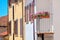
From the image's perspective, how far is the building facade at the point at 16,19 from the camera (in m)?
3.54

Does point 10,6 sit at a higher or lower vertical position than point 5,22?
higher

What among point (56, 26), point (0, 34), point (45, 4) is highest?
point (45, 4)

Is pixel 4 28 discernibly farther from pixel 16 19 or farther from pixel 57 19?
pixel 57 19

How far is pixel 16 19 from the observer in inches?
143

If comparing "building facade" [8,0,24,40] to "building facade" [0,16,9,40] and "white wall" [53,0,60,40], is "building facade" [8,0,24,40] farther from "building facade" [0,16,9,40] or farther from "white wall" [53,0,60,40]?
"white wall" [53,0,60,40]

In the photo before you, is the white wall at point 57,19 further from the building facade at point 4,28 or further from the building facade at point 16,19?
the building facade at point 4,28

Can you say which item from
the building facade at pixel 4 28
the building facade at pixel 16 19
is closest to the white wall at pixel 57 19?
the building facade at pixel 16 19

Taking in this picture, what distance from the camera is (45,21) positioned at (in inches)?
85.7

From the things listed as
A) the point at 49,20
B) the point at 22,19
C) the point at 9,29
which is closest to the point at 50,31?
the point at 49,20

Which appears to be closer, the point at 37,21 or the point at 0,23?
the point at 37,21

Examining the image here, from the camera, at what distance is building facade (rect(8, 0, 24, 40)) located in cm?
354

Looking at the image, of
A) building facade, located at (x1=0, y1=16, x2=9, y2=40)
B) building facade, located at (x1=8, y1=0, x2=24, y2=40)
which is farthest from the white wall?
building facade, located at (x1=0, y1=16, x2=9, y2=40)

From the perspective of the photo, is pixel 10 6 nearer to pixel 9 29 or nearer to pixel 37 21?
pixel 9 29

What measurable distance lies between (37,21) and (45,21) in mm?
162
